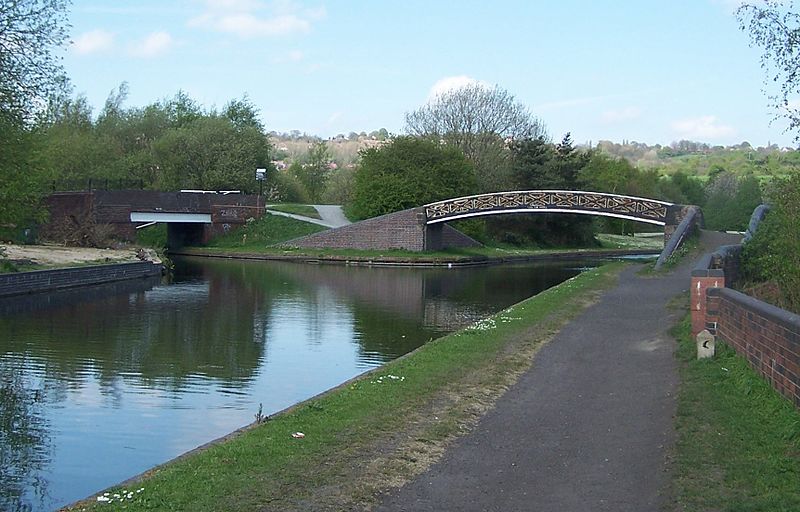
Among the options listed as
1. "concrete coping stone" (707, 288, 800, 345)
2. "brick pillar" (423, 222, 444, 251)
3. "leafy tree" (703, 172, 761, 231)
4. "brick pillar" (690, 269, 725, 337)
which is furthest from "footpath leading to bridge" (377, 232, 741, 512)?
"leafy tree" (703, 172, 761, 231)

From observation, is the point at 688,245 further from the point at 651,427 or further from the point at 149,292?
the point at 651,427

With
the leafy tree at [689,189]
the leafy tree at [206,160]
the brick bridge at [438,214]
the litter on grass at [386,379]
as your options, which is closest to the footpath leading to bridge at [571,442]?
the litter on grass at [386,379]

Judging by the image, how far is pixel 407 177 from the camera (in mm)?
62938

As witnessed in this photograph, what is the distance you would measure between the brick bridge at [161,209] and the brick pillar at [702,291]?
4127 cm

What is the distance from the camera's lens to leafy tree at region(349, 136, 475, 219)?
62.3 metres

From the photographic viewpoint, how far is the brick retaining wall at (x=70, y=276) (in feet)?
96.2

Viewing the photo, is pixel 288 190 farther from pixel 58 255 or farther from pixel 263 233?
pixel 58 255

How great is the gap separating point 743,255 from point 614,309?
379 centimetres

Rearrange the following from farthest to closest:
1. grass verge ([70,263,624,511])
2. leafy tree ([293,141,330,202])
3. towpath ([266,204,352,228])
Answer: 1. leafy tree ([293,141,330,202])
2. towpath ([266,204,352,228])
3. grass verge ([70,263,624,511])

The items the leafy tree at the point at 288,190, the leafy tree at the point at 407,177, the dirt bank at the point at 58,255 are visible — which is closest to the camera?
the dirt bank at the point at 58,255

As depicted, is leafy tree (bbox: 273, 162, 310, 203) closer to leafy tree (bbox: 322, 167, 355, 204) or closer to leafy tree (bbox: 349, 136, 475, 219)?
leafy tree (bbox: 322, 167, 355, 204)

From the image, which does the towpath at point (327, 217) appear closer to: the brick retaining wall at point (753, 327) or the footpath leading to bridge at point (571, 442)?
the brick retaining wall at point (753, 327)

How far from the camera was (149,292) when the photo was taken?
33250 mm

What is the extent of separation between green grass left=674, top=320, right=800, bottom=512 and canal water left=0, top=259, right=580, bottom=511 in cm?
554
